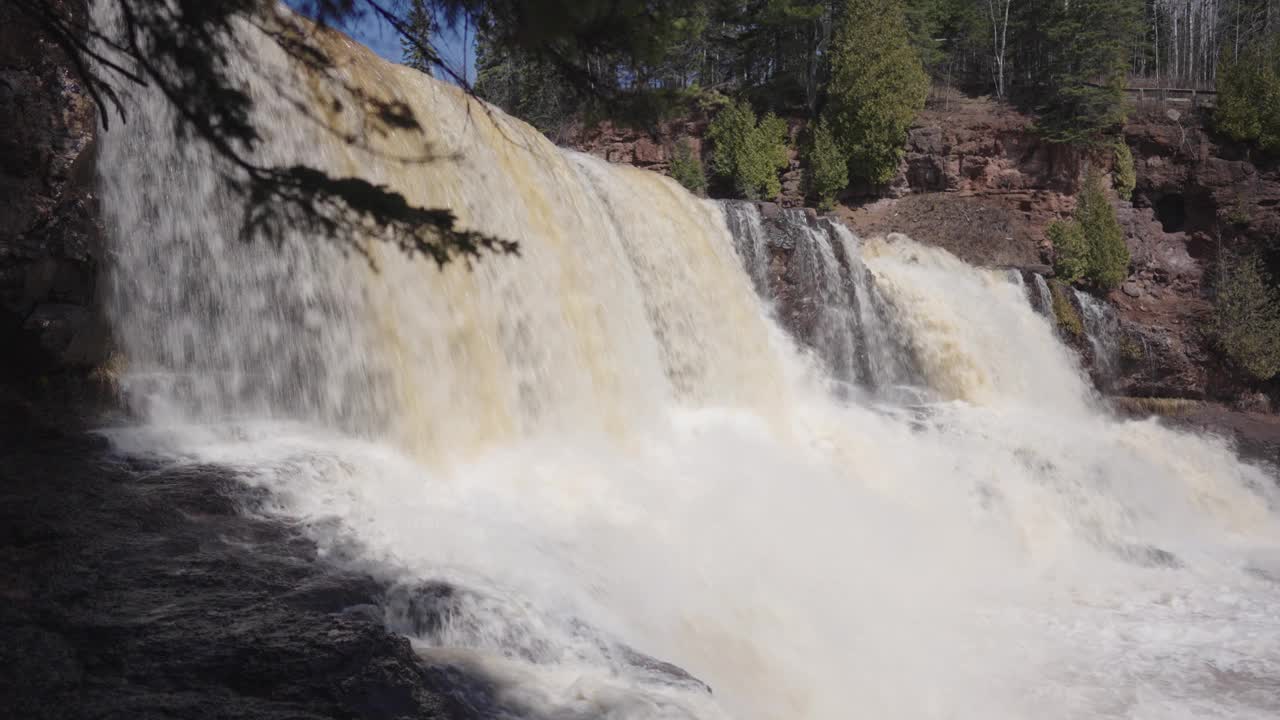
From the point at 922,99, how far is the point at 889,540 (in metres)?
16.4

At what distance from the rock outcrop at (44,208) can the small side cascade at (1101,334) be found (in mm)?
16932

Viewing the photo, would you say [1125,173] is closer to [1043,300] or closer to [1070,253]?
[1070,253]

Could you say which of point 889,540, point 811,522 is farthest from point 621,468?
point 889,540

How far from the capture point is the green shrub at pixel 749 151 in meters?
22.1

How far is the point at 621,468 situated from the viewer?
28.0 ft

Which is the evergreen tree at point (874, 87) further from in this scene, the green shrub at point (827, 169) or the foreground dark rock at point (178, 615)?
the foreground dark rock at point (178, 615)

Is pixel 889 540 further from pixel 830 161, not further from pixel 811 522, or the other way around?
pixel 830 161

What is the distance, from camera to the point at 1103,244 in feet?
62.3

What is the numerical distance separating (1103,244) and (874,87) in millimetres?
6646

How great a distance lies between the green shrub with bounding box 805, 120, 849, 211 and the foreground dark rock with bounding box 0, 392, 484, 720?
18531 mm

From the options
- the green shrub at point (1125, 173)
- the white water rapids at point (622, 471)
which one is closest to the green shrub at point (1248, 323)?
the green shrub at point (1125, 173)

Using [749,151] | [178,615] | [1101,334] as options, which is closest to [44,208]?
[178,615]

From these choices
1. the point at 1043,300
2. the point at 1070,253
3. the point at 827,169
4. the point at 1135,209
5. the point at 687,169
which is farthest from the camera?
the point at 687,169

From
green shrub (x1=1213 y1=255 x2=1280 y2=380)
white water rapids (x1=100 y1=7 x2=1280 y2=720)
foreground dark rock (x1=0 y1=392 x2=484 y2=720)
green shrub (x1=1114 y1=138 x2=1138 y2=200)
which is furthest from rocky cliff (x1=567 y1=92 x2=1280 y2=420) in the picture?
foreground dark rock (x1=0 y1=392 x2=484 y2=720)
